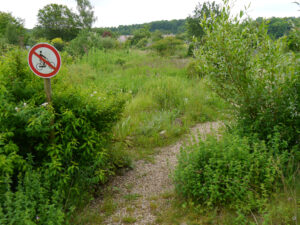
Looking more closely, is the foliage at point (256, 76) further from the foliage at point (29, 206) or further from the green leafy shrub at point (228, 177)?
the foliage at point (29, 206)

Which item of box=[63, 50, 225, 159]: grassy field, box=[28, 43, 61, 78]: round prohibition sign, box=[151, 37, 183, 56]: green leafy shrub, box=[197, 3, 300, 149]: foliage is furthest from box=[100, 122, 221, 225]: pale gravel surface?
box=[151, 37, 183, 56]: green leafy shrub

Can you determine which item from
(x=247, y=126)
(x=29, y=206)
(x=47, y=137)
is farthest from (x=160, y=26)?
(x=29, y=206)

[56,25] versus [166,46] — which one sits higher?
[56,25]

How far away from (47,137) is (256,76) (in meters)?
3.18

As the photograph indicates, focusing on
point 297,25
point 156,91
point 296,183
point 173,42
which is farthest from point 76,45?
point 296,183

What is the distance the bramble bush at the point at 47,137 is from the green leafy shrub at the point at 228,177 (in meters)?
1.25

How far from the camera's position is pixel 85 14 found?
3616 cm

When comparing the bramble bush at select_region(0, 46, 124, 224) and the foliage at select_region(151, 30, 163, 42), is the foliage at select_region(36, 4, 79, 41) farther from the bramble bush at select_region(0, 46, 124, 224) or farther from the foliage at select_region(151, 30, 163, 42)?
the bramble bush at select_region(0, 46, 124, 224)

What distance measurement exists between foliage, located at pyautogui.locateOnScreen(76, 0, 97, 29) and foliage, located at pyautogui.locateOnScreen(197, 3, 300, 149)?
1421 inches

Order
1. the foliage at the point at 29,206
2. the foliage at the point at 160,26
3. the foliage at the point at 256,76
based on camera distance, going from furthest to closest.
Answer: the foliage at the point at 160,26 < the foliage at the point at 256,76 < the foliage at the point at 29,206

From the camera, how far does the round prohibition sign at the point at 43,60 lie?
2756 mm

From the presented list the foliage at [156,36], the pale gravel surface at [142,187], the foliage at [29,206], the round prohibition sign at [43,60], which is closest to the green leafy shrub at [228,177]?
the pale gravel surface at [142,187]

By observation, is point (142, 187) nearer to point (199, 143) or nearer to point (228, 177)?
point (199, 143)

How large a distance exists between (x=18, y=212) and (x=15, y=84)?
5.37 ft
